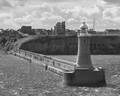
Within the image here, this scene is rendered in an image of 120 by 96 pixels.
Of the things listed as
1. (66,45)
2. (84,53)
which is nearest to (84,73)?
(84,53)

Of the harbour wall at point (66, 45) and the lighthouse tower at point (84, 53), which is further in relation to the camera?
the harbour wall at point (66, 45)

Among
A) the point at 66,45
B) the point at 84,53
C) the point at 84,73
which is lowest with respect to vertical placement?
the point at 66,45

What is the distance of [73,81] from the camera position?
30484mm

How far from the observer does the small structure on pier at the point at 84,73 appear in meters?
30.2

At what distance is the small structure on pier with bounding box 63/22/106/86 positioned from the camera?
98.9 feet

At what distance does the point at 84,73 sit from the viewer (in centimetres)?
3005

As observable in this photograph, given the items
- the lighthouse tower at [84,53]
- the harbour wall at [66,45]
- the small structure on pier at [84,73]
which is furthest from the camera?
the harbour wall at [66,45]

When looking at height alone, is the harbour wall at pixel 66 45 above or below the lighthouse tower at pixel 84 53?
below

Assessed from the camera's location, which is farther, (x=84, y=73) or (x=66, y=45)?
(x=66, y=45)

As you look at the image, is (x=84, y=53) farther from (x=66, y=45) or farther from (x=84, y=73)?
(x=66, y=45)

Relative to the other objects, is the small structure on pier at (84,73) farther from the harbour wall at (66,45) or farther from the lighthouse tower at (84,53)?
the harbour wall at (66,45)

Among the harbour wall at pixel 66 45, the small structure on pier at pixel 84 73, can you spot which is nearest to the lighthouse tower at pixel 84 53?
the small structure on pier at pixel 84 73

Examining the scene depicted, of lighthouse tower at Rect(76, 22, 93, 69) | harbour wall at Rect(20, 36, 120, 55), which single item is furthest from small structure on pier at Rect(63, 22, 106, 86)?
harbour wall at Rect(20, 36, 120, 55)

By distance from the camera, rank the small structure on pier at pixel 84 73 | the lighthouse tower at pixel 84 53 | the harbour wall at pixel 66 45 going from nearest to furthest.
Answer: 1. the small structure on pier at pixel 84 73
2. the lighthouse tower at pixel 84 53
3. the harbour wall at pixel 66 45
